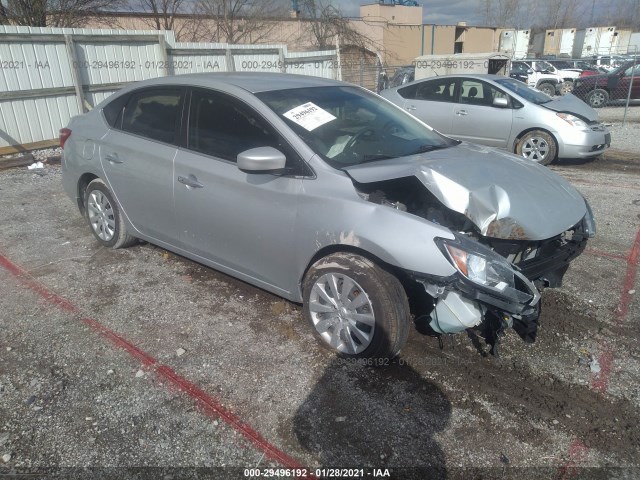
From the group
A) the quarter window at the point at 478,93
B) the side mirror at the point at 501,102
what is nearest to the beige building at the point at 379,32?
the quarter window at the point at 478,93

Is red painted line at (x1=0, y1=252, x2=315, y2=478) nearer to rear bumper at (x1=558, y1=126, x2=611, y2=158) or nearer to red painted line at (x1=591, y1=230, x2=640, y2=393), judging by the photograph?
red painted line at (x1=591, y1=230, x2=640, y2=393)

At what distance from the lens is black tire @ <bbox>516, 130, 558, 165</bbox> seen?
8422 mm

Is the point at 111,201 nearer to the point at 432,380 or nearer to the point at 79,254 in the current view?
A: the point at 79,254

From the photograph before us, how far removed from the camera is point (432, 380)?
2975 millimetres

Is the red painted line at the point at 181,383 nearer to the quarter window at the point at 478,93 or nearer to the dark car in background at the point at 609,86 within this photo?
the quarter window at the point at 478,93

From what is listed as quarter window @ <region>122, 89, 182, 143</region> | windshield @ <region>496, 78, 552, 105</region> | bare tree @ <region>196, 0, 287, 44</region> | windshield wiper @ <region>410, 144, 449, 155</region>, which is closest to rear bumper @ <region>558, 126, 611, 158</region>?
windshield @ <region>496, 78, 552, 105</region>

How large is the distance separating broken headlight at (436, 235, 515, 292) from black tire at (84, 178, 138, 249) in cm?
320

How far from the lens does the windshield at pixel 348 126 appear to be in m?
3.35

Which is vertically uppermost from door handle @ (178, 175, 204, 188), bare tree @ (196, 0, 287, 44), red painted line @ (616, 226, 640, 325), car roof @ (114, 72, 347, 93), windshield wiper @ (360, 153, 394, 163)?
bare tree @ (196, 0, 287, 44)

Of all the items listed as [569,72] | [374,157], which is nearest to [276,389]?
[374,157]

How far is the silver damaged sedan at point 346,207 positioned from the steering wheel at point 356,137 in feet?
0.04

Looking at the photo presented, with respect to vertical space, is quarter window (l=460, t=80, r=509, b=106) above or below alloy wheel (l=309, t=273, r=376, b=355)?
above

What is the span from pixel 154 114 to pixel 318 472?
10.3 ft

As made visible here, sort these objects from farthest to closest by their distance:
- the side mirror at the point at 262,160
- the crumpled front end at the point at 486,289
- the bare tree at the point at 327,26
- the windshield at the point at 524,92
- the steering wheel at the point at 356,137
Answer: the bare tree at the point at 327,26 < the windshield at the point at 524,92 < the steering wheel at the point at 356,137 < the side mirror at the point at 262,160 < the crumpled front end at the point at 486,289
